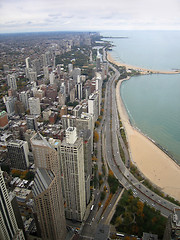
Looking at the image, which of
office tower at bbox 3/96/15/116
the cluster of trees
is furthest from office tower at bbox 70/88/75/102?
the cluster of trees

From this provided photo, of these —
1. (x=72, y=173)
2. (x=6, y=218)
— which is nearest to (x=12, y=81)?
(x=72, y=173)

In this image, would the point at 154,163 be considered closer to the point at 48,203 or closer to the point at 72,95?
the point at 48,203

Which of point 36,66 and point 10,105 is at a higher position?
point 36,66

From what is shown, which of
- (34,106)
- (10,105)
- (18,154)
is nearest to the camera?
(18,154)

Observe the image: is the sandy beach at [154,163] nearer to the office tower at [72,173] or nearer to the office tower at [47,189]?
the office tower at [72,173]

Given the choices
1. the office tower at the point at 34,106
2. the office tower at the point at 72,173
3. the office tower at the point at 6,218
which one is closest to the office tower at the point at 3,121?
the office tower at the point at 34,106

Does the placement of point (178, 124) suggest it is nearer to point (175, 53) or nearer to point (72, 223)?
point (72, 223)

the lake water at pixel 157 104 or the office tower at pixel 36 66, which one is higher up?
the office tower at pixel 36 66
